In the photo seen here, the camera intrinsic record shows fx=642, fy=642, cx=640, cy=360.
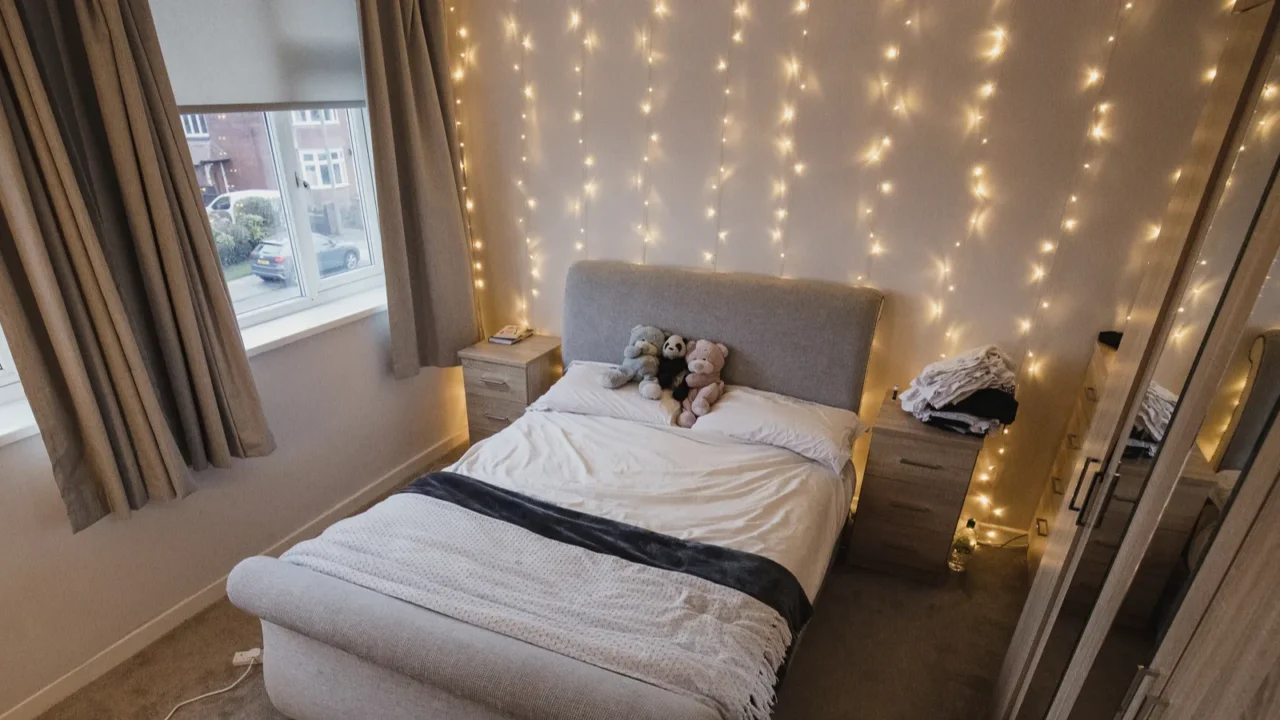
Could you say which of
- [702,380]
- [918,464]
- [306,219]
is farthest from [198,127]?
[918,464]

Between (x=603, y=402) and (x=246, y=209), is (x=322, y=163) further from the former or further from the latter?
(x=603, y=402)

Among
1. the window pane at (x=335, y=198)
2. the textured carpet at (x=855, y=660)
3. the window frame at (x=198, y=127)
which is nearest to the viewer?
the textured carpet at (x=855, y=660)

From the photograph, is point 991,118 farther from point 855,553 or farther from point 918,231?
point 855,553

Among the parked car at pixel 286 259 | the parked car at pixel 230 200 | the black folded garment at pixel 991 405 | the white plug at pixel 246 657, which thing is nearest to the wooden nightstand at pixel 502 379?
the parked car at pixel 286 259

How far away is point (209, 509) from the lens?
230cm

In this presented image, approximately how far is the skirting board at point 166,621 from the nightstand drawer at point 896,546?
6.97 ft

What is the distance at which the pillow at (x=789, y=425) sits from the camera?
233cm

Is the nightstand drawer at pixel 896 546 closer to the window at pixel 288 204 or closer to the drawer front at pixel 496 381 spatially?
the drawer front at pixel 496 381

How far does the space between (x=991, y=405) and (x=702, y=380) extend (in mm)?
1059

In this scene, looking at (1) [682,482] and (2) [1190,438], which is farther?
(1) [682,482]

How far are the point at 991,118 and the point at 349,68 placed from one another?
2509mm

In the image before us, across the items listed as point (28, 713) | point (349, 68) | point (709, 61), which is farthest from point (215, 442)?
point (709, 61)

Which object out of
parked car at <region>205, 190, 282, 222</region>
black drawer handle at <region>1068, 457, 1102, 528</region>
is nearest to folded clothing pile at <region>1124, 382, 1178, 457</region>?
black drawer handle at <region>1068, 457, 1102, 528</region>

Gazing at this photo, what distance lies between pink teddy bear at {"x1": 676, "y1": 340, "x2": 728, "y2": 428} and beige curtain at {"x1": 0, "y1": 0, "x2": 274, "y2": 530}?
166 cm
